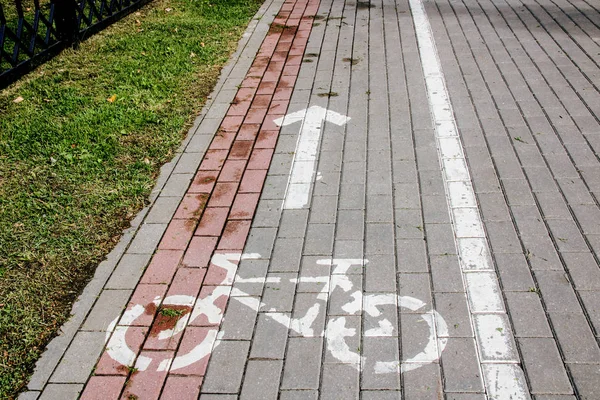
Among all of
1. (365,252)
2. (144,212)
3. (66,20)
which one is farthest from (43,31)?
(365,252)

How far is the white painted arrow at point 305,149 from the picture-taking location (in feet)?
13.8

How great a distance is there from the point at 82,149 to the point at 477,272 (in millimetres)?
3604

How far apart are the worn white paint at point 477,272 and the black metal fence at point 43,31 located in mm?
4860

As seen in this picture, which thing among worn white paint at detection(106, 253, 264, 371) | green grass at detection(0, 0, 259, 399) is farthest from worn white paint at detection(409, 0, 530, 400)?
green grass at detection(0, 0, 259, 399)

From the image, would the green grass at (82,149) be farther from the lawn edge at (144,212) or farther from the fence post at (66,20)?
the fence post at (66,20)

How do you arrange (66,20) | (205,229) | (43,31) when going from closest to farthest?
(205,229) → (66,20) → (43,31)

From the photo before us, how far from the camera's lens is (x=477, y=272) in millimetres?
3381

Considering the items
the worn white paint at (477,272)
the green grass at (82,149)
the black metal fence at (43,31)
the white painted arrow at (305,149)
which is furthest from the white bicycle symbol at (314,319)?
the black metal fence at (43,31)

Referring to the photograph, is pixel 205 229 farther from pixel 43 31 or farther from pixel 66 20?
pixel 43 31

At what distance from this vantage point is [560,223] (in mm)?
3734

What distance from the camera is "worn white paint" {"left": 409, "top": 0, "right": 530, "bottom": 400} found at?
2.75 meters

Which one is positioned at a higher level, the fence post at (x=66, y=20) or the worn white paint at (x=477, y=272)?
the fence post at (x=66, y=20)

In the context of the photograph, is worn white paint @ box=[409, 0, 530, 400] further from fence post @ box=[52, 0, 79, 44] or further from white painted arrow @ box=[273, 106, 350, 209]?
fence post @ box=[52, 0, 79, 44]

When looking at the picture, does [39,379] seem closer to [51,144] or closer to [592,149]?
[51,144]
